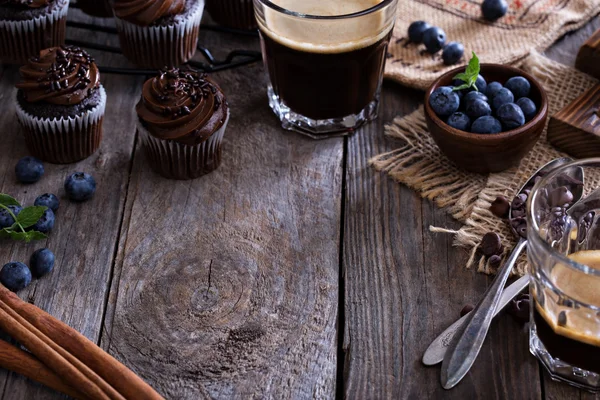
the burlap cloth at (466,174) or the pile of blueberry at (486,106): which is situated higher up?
the pile of blueberry at (486,106)

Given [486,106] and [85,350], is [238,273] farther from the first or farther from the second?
[486,106]

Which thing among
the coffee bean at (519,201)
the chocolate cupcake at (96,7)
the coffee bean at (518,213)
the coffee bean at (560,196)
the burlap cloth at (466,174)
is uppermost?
the coffee bean at (560,196)

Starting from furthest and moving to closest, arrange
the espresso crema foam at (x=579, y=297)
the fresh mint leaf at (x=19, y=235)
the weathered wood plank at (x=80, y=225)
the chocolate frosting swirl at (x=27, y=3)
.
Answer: the chocolate frosting swirl at (x=27, y=3)
the fresh mint leaf at (x=19, y=235)
the weathered wood plank at (x=80, y=225)
the espresso crema foam at (x=579, y=297)

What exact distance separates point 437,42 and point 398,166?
558mm

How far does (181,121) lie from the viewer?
2.06 m

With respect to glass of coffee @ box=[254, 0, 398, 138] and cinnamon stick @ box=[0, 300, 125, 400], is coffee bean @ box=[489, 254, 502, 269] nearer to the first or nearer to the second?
glass of coffee @ box=[254, 0, 398, 138]

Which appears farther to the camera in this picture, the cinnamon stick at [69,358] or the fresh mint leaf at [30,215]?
the fresh mint leaf at [30,215]

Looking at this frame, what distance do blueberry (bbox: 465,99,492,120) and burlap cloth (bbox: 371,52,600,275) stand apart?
0.59 ft

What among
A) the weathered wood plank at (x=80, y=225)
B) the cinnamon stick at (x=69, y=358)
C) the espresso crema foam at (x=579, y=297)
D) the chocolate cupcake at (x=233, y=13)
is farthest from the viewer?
the chocolate cupcake at (x=233, y=13)

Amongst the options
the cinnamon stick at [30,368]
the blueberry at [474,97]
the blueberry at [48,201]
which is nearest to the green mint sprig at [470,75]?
the blueberry at [474,97]

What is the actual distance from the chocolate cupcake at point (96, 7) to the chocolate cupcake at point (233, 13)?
335 millimetres

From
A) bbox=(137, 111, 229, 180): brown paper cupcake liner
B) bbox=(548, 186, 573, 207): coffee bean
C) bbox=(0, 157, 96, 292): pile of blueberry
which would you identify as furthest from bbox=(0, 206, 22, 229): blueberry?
bbox=(548, 186, 573, 207): coffee bean

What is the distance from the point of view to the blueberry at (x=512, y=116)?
2.04 m

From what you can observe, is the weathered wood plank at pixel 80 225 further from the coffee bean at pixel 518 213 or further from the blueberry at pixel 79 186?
the coffee bean at pixel 518 213
